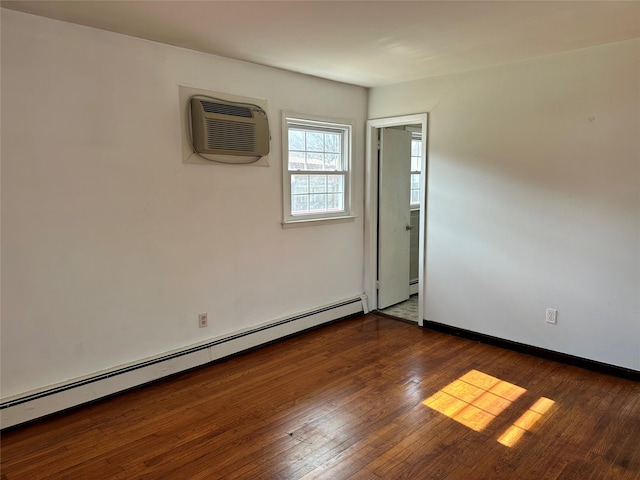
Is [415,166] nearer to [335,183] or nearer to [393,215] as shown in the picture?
[393,215]

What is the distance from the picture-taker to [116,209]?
279 centimetres

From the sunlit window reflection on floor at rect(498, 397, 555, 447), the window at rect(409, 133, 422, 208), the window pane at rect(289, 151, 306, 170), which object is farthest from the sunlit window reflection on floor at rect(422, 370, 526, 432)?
the window at rect(409, 133, 422, 208)

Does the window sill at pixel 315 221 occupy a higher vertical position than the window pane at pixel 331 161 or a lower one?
lower

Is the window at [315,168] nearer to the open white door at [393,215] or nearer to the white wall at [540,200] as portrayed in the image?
the open white door at [393,215]

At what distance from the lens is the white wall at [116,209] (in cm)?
245

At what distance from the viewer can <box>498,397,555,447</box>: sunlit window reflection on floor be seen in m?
2.38

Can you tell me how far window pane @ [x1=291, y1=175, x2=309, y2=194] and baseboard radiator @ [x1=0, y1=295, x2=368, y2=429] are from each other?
3.81 ft

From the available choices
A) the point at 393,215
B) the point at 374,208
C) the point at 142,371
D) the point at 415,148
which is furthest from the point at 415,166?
the point at 142,371

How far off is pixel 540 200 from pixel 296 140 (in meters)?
2.11

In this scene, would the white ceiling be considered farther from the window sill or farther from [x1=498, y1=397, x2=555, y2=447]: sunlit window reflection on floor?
[x1=498, y1=397, x2=555, y2=447]: sunlit window reflection on floor

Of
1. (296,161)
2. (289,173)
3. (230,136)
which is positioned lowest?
(289,173)

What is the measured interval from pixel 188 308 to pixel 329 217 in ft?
5.33

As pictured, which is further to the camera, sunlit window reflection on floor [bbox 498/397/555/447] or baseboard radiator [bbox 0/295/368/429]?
baseboard radiator [bbox 0/295/368/429]

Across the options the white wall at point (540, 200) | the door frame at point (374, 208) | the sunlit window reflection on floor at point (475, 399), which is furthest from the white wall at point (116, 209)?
the sunlit window reflection on floor at point (475, 399)
